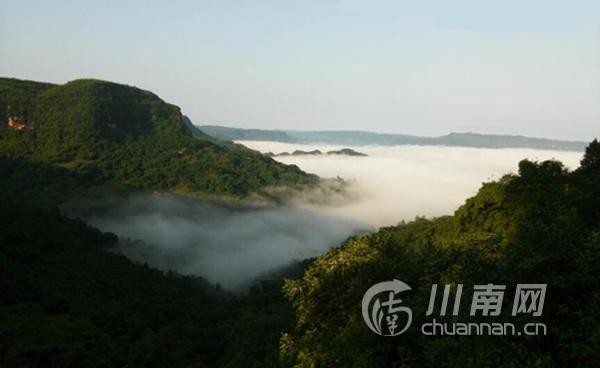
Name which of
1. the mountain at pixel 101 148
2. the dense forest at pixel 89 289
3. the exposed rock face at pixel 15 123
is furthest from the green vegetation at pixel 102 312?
the exposed rock face at pixel 15 123

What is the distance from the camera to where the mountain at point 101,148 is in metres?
145

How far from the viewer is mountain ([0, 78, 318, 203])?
145 m

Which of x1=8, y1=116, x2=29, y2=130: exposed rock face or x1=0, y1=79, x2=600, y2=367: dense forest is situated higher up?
x1=8, y1=116, x2=29, y2=130: exposed rock face

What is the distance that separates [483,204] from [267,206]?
143330 mm

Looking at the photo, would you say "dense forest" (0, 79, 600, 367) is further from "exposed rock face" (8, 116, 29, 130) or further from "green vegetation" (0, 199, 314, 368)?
"exposed rock face" (8, 116, 29, 130)

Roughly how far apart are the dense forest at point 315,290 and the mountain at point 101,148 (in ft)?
36.7

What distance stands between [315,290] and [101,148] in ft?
552

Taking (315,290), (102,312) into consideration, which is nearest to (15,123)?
(102,312)

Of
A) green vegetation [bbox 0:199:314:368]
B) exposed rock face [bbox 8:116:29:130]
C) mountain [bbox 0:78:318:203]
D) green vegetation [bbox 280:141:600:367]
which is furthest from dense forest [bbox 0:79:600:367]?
exposed rock face [bbox 8:116:29:130]

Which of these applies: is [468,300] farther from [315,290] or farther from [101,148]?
[101,148]

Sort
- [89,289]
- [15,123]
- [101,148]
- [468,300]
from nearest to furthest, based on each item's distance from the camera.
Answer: [468,300] → [89,289] → [15,123] → [101,148]

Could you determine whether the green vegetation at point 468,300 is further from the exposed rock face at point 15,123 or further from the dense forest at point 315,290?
the exposed rock face at point 15,123

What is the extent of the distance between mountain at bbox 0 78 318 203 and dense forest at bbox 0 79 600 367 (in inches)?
440

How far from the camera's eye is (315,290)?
1579 centimetres
